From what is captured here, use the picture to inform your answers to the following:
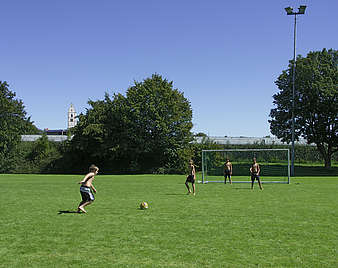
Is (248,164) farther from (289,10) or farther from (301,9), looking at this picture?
(301,9)

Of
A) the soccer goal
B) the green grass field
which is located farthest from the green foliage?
the green grass field

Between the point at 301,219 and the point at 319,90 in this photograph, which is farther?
the point at 319,90

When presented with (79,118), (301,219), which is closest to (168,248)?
(301,219)

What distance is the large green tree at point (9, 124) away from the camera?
166 feet

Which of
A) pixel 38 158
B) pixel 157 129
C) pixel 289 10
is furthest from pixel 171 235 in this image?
pixel 38 158

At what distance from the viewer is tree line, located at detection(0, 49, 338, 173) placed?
44969 mm

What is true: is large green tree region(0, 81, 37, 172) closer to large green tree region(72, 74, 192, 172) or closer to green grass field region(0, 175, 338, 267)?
large green tree region(72, 74, 192, 172)

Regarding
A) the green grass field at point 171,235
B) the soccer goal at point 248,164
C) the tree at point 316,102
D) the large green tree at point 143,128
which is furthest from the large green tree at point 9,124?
the green grass field at point 171,235

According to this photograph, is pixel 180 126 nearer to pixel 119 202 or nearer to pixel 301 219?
pixel 119 202

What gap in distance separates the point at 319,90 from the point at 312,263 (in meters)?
39.9

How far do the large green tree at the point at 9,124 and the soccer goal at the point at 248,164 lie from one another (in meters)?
28.0

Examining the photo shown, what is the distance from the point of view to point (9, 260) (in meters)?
7.30

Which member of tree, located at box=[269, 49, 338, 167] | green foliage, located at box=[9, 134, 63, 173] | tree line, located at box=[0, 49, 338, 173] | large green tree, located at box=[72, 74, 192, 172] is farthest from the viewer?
green foliage, located at box=[9, 134, 63, 173]

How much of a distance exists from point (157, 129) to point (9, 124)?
23.1 metres
